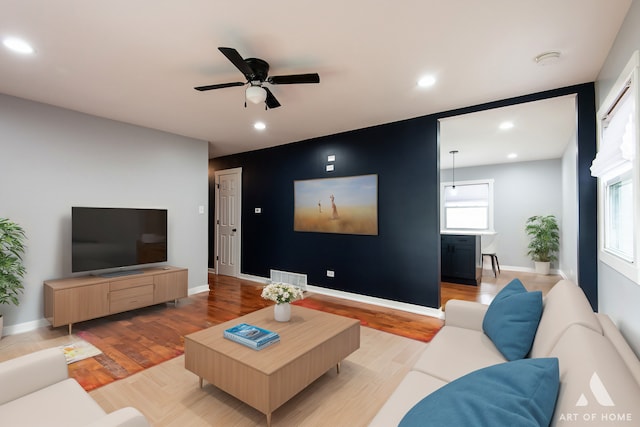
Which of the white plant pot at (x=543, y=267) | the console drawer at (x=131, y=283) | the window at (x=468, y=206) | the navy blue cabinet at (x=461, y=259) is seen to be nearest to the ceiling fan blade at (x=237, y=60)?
the console drawer at (x=131, y=283)

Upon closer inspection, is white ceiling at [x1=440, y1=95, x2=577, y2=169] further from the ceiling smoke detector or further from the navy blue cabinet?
the navy blue cabinet

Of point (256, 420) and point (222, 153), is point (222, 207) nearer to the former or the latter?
point (222, 153)

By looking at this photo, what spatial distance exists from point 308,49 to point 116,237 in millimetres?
3289

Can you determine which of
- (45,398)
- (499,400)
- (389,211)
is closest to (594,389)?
(499,400)

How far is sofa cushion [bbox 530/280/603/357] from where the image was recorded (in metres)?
1.31

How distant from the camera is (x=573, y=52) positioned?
92.0 inches

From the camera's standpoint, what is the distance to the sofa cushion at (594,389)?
70 cm

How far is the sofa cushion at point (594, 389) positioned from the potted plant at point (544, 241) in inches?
250

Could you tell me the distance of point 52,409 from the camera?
133 cm

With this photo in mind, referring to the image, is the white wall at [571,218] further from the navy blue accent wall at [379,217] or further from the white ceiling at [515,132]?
the navy blue accent wall at [379,217]

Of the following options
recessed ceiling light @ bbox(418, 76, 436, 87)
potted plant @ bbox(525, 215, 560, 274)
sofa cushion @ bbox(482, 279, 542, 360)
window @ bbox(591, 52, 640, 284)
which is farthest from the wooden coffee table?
potted plant @ bbox(525, 215, 560, 274)

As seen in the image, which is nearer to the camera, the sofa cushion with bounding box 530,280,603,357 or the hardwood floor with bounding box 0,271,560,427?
the sofa cushion with bounding box 530,280,603,357

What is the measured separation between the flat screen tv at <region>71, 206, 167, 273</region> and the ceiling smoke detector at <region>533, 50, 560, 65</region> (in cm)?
459

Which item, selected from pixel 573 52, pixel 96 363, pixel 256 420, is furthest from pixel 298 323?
pixel 573 52
